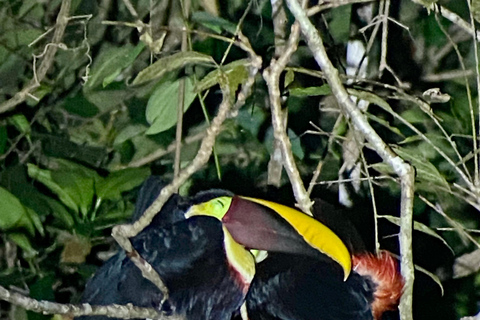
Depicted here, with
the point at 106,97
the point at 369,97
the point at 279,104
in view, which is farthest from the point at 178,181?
the point at 106,97

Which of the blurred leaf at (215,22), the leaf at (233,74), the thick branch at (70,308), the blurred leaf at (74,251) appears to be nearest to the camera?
the thick branch at (70,308)

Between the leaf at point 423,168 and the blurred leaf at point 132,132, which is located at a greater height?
the leaf at point 423,168

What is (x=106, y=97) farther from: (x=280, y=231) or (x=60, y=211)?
(x=280, y=231)

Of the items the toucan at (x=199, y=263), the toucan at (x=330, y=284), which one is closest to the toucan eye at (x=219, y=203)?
the toucan at (x=199, y=263)

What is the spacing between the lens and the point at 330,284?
3.07 ft

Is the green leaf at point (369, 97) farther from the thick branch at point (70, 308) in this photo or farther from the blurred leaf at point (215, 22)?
the thick branch at point (70, 308)

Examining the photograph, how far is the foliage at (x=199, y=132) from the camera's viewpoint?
1.13 m

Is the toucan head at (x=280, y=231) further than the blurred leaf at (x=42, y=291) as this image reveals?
No

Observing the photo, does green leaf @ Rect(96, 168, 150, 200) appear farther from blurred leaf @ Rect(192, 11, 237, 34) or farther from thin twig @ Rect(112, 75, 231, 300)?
thin twig @ Rect(112, 75, 231, 300)

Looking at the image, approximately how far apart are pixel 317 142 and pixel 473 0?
552 mm

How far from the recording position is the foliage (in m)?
1.13

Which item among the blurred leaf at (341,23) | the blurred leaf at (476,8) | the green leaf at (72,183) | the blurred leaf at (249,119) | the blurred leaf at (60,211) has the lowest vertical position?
the blurred leaf at (60,211)

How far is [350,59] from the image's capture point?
3.83ft

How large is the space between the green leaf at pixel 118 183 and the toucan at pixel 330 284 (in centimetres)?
30
